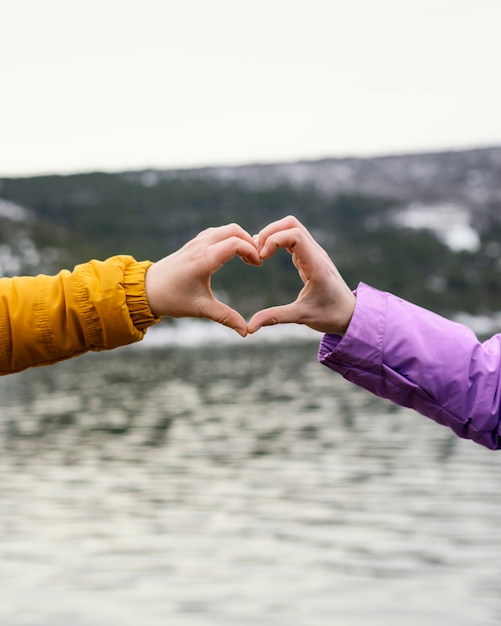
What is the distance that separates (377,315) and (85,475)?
20.7m

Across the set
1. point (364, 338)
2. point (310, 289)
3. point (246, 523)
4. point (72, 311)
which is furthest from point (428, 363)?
point (246, 523)

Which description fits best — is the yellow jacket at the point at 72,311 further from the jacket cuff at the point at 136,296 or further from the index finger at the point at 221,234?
the index finger at the point at 221,234

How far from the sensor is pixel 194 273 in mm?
2111

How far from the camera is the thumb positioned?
6.94 feet

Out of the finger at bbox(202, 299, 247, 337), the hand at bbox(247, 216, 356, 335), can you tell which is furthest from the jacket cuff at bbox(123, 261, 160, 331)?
the hand at bbox(247, 216, 356, 335)

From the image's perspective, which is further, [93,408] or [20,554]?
[93,408]

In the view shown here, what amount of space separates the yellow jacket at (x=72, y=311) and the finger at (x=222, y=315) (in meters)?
0.12

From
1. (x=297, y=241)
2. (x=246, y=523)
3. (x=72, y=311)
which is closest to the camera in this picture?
(x=297, y=241)

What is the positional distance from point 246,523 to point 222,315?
47.6ft

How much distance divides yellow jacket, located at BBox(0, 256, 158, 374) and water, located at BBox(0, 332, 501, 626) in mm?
8352

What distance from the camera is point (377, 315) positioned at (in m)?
2.18

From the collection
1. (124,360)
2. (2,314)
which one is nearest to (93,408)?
(2,314)

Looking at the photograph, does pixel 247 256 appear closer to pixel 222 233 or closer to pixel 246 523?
pixel 222 233

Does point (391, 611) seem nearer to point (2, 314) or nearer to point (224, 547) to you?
point (224, 547)
